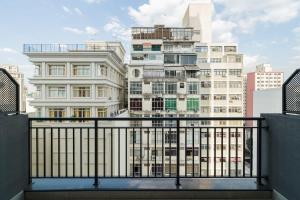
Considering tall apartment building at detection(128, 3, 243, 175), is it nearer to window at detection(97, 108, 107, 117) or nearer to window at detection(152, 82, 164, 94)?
window at detection(152, 82, 164, 94)

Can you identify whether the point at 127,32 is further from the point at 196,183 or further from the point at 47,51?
the point at 196,183

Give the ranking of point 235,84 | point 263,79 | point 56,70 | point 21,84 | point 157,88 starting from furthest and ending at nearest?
point 263,79
point 235,84
point 157,88
point 56,70
point 21,84

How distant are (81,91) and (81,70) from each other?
2.14m

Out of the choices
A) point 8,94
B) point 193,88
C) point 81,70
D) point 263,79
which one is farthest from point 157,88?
point 263,79

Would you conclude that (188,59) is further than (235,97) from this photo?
No

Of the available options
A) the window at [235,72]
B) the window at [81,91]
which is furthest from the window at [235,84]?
the window at [81,91]

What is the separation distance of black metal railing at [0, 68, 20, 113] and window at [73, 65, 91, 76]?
2100 centimetres

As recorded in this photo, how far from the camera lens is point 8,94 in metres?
2.43

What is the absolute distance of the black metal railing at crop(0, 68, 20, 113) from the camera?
2.33 meters

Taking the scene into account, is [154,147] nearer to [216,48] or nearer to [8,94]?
[8,94]

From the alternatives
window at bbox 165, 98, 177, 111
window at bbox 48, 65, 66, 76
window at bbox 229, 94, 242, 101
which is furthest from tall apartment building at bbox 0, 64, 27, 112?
window at bbox 229, 94, 242, 101

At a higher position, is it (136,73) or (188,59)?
(188,59)

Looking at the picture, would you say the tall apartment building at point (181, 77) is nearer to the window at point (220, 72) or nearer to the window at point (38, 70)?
the window at point (220, 72)

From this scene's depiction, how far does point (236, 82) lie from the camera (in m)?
33.4
